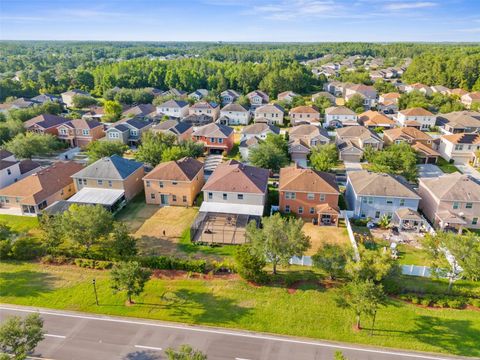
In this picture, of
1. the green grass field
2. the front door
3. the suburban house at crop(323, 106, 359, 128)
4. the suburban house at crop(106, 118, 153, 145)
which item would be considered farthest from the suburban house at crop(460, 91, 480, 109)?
the front door

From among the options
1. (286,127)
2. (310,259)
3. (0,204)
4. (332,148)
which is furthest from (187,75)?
(310,259)

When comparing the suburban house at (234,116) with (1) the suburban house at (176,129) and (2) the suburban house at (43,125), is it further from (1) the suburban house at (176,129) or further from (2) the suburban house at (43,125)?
(2) the suburban house at (43,125)

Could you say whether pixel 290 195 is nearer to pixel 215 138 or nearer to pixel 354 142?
pixel 215 138

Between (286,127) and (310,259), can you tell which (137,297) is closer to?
(310,259)

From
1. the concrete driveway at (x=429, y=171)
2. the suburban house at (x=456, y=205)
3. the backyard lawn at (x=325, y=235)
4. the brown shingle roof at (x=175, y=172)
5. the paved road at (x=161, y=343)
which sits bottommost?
the backyard lawn at (x=325, y=235)

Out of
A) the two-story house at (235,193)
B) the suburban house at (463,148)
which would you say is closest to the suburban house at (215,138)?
the two-story house at (235,193)

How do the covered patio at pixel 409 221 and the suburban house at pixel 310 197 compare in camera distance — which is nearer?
the covered patio at pixel 409 221
